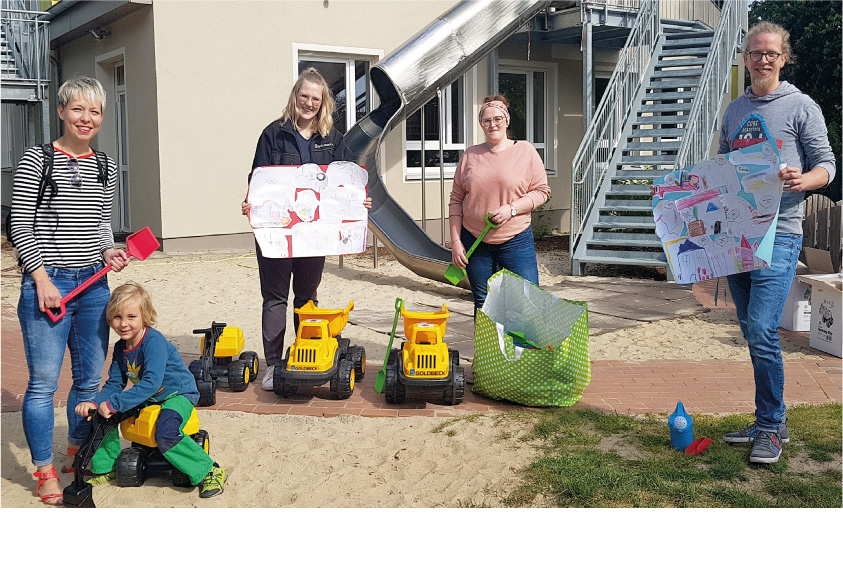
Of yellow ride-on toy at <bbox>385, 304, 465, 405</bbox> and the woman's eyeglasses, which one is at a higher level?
the woman's eyeglasses

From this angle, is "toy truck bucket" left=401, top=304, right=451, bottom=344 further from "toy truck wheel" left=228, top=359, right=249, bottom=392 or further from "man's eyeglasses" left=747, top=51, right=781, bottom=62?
"man's eyeglasses" left=747, top=51, right=781, bottom=62

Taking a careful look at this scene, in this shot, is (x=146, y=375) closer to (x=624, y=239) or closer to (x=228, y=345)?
(x=228, y=345)

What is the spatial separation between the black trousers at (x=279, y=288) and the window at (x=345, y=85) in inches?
323

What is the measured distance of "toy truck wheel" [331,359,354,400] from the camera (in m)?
5.47

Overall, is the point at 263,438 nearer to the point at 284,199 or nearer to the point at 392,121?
the point at 284,199

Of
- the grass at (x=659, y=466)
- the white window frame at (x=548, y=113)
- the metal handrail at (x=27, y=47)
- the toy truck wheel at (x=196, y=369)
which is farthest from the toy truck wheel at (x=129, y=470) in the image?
the white window frame at (x=548, y=113)

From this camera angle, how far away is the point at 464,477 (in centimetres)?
411

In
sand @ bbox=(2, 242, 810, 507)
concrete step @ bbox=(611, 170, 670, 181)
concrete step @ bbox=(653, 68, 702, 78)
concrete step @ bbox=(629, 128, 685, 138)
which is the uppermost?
concrete step @ bbox=(653, 68, 702, 78)

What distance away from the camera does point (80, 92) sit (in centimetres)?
378

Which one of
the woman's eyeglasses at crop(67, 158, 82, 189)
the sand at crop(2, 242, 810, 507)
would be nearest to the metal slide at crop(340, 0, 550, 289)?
the sand at crop(2, 242, 810, 507)

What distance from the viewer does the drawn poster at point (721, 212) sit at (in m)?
4.11

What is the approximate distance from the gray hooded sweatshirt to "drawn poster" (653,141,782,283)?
0.26ft

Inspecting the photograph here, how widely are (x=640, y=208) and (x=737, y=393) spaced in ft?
19.8

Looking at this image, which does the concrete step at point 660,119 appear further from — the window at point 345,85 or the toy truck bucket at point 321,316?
the toy truck bucket at point 321,316
